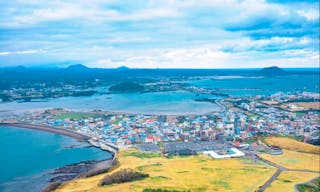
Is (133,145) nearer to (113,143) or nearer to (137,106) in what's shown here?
(113,143)

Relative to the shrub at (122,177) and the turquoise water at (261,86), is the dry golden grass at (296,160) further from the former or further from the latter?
the turquoise water at (261,86)

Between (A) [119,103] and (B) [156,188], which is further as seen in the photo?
(A) [119,103]

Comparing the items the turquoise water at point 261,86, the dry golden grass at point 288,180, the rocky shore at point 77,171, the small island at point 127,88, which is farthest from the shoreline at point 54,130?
the turquoise water at point 261,86

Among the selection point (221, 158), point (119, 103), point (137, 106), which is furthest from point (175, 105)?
point (221, 158)

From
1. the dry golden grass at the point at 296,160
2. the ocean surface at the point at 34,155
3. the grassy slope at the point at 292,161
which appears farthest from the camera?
the dry golden grass at the point at 296,160

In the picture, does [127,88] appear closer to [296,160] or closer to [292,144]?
[292,144]

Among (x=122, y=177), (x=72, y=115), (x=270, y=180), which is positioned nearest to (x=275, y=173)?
(x=270, y=180)

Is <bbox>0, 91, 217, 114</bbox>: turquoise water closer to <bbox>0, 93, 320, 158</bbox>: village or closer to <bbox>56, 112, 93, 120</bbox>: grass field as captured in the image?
<bbox>0, 93, 320, 158</bbox>: village
